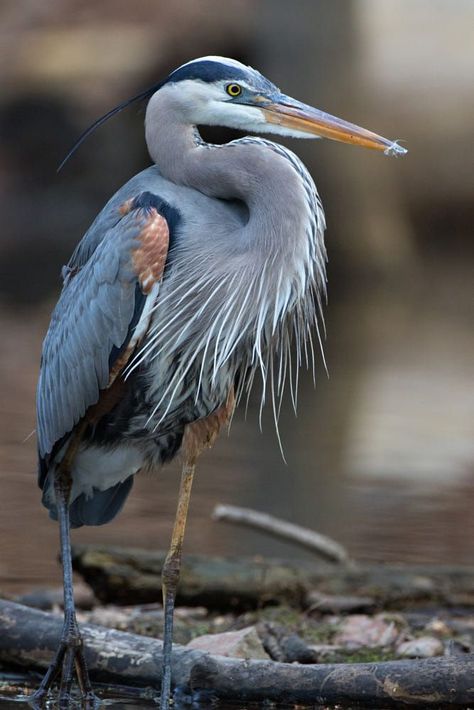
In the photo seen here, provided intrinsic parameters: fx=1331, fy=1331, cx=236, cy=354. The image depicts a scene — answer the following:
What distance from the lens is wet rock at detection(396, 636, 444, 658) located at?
14.4ft

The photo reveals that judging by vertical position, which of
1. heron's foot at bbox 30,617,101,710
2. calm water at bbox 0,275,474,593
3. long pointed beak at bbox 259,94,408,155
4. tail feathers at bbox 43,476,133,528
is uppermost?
long pointed beak at bbox 259,94,408,155

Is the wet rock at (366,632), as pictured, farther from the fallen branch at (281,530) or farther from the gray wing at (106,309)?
the gray wing at (106,309)

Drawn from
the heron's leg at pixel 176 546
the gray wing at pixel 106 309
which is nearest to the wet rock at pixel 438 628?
the heron's leg at pixel 176 546

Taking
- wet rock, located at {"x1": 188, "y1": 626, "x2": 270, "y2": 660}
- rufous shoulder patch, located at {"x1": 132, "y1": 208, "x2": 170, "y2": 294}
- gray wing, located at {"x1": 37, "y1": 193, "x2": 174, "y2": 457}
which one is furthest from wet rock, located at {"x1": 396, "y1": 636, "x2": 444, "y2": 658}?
rufous shoulder patch, located at {"x1": 132, "y1": 208, "x2": 170, "y2": 294}

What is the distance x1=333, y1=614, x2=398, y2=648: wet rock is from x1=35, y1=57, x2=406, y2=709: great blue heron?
785mm

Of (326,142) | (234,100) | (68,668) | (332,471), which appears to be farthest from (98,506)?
(326,142)

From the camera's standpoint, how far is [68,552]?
13.9ft

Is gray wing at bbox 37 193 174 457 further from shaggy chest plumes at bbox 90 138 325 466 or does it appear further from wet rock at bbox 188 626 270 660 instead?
wet rock at bbox 188 626 270 660

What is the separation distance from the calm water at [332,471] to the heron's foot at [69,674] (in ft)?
4.74

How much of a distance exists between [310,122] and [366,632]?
1840 millimetres

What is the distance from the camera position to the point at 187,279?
4.17m

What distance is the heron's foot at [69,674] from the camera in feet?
13.1

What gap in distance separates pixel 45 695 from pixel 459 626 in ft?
5.50

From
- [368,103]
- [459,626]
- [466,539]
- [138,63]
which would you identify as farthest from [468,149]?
[459,626]
